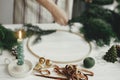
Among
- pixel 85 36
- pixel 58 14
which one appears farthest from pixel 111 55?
pixel 58 14

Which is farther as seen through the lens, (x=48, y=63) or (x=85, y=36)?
(x=85, y=36)

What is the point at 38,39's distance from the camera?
4.04 ft

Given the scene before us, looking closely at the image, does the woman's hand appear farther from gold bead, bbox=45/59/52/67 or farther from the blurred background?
the blurred background

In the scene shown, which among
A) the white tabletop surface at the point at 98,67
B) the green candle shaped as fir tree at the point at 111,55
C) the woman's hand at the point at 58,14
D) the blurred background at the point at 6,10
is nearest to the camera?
the white tabletop surface at the point at 98,67

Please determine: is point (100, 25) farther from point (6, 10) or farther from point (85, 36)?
point (6, 10)

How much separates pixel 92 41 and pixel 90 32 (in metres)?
0.06

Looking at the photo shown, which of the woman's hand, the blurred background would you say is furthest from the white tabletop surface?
the blurred background

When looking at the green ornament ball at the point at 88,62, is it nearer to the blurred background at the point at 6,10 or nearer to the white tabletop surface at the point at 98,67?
the white tabletop surface at the point at 98,67

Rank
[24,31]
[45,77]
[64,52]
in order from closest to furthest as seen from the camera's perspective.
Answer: [45,77], [64,52], [24,31]

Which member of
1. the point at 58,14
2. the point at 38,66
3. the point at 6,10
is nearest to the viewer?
the point at 38,66

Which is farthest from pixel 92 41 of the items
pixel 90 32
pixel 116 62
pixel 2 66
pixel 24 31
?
pixel 2 66

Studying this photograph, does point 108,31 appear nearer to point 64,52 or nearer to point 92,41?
point 92,41

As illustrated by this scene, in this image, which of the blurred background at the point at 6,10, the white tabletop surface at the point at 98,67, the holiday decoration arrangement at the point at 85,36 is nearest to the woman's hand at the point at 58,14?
the holiday decoration arrangement at the point at 85,36

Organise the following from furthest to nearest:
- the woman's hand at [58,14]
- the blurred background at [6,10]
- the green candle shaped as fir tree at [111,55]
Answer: the blurred background at [6,10] < the woman's hand at [58,14] < the green candle shaped as fir tree at [111,55]
